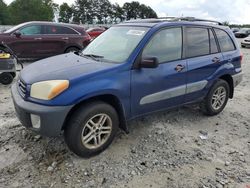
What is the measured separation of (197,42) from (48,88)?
264 cm

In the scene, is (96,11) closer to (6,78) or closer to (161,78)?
(6,78)

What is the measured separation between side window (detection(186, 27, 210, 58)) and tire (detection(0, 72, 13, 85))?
461 centimetres

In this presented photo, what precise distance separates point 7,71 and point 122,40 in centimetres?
388

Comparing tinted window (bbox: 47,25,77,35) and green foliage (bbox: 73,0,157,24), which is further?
green foliage (bbox: 73,0,157,24)

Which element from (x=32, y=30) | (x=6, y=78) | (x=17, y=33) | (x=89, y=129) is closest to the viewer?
(x=89, y=129)

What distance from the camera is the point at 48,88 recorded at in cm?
315

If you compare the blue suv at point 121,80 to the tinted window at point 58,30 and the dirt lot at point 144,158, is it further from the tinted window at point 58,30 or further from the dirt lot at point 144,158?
the tinted window at point 58,30

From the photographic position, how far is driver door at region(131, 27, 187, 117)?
12.4 feet

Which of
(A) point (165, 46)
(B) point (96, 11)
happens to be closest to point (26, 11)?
(B) point (96, 11)

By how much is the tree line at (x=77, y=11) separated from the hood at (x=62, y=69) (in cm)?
5923

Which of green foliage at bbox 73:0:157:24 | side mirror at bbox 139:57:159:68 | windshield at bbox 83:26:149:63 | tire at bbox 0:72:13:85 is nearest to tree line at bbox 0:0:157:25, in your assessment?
green foliage at bbox 73:0:157:24

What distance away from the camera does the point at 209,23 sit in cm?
495

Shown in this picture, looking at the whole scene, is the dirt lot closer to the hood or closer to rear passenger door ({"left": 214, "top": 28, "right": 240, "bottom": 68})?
the hood

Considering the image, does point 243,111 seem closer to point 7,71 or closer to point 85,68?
point 85,68
